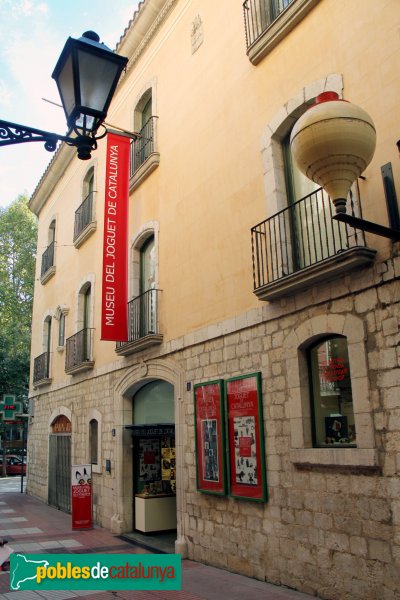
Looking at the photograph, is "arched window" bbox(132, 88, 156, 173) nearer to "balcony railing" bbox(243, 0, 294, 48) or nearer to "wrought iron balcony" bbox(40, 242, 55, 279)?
"balcony railing" bbox(243, 0, 294, 48)

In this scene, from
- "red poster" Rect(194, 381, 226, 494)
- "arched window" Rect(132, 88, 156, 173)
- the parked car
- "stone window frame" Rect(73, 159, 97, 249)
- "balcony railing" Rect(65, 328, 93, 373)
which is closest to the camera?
"red poster" Rect(194, 381, 226, 494)

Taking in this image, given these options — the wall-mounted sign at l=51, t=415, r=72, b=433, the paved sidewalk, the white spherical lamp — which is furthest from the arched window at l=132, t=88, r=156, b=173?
the wall-mounted sign at l=51, t=415, r=72, b=433

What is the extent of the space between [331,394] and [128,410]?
6.52 meters

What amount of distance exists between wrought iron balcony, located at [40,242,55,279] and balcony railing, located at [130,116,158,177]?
762 cm

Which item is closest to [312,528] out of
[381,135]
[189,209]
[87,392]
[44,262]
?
[381,135]

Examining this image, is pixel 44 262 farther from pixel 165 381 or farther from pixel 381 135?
pixel 381 135

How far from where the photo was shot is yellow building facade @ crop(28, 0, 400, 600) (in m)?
5.96

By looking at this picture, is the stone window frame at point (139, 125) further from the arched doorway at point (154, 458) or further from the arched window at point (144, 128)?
the arched doorway at point (154, 458)

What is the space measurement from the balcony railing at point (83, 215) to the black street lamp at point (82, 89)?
1136cm

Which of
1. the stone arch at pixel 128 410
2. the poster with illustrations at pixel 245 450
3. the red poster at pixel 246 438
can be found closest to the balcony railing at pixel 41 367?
the stone arch at pixel 128 410

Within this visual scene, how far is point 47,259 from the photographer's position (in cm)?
2005

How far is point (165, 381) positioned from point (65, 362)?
21.5ft

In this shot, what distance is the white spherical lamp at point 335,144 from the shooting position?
4.67 metres

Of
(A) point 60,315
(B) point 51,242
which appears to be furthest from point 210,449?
(B) point 51,242
